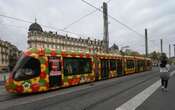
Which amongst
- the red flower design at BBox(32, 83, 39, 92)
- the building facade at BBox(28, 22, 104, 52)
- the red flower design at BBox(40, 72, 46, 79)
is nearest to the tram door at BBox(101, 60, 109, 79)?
the red flower design at BBox(40, 72, 46, 79)

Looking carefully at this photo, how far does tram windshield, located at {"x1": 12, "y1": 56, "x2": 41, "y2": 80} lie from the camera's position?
54.4ft

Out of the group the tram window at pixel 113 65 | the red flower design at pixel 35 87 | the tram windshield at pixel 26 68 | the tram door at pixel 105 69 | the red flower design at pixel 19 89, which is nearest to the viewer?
the red flower design at pixel 19 89

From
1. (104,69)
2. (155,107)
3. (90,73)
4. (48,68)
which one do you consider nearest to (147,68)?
(104,69)

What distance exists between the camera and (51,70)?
1838 centimetres

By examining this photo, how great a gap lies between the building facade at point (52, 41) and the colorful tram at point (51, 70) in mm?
79766

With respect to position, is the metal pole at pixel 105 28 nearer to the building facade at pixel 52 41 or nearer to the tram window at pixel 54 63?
the tram window at pixel 54 63

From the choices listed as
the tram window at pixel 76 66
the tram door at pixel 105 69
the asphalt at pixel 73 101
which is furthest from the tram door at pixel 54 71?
the tram door at pixel 105 69

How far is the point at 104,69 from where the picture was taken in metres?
29.1

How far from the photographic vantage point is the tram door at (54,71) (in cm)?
1838

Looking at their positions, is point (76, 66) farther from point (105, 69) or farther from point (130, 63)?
point (130, 63)

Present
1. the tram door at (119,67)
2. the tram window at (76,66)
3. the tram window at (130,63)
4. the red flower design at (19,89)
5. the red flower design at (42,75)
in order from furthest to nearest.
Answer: the tram window at (130,63) < the tram door at (119,67) < the tram window at (76,66) < the red flower design at (42,75) < the red flower design at (19,89)

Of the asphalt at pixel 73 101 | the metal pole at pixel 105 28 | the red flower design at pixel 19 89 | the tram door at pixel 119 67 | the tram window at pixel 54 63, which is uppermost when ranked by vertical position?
the metal pole at pixel 105 28

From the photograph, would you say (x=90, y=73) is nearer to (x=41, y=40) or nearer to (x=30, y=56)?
(x=30, y=56)

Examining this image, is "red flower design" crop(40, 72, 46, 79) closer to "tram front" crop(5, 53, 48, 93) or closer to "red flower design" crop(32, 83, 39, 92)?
"tram front" crop(5, 53, 48, 93)
